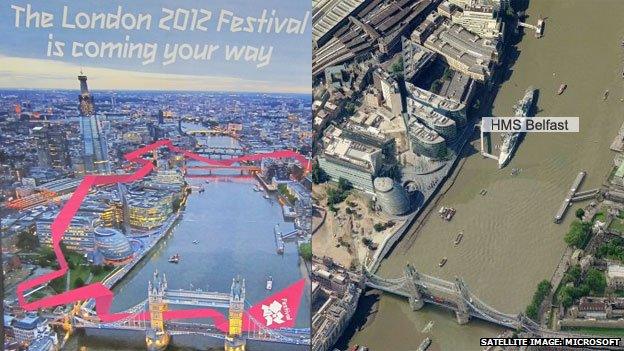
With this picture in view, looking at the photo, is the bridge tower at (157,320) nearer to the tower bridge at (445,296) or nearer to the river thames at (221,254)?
the river thames at (221,254)

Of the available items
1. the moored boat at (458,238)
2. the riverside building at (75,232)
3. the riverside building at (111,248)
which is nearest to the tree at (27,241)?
the riverside building at (75,232)

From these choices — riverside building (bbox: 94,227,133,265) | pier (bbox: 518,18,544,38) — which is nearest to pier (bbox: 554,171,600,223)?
pier (bbox: 518,18,544,38)

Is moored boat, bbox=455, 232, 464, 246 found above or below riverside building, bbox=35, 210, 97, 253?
above

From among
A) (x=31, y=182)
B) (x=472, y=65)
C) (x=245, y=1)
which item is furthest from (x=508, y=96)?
(x=31, y=182)

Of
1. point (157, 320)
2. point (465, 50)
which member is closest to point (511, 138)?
point (465, 50)

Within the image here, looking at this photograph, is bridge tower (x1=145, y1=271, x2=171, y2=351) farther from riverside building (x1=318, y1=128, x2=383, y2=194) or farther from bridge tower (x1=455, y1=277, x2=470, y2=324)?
bridge tower (x1=455, y1=277, x2=470, y2=324)
